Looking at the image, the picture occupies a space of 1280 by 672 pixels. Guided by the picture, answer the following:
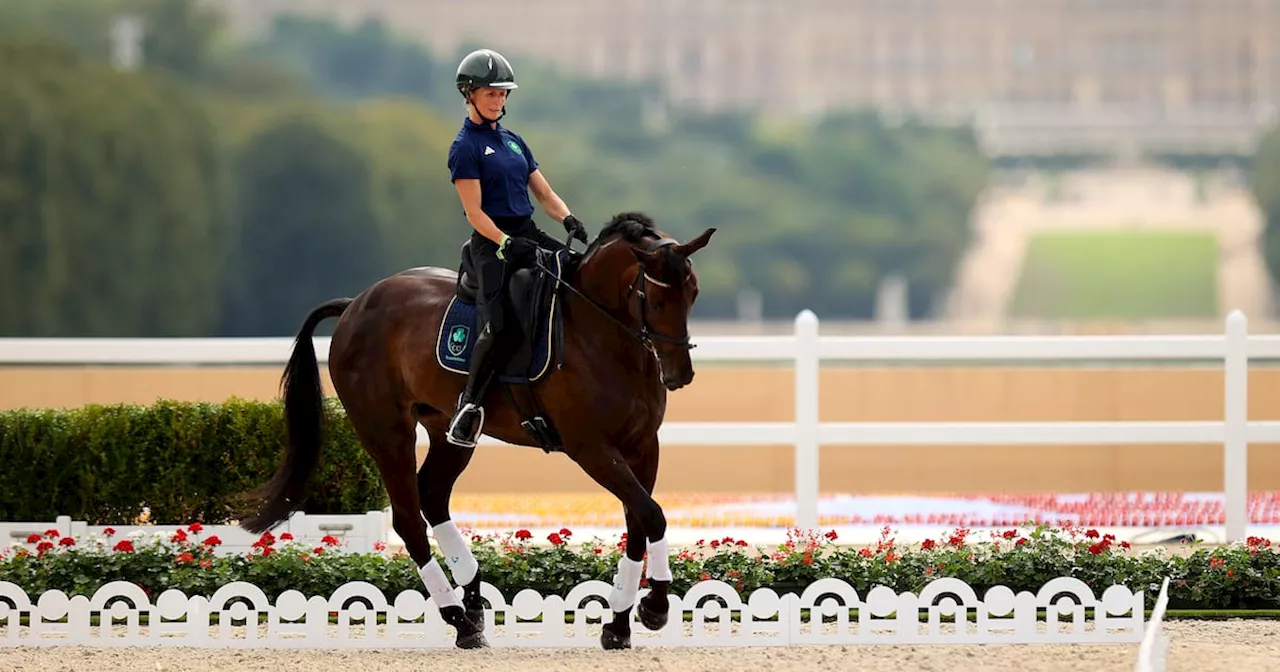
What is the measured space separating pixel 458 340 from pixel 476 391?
28 centimetres

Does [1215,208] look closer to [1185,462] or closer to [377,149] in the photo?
[377,149]

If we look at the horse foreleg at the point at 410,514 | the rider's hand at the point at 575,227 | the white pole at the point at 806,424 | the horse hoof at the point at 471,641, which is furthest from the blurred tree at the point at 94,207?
the rider's hand at the point at 575,227

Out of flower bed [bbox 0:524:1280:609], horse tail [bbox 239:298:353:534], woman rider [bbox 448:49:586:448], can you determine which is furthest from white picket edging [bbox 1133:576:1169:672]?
horse tail [bbox 239:298:353:534]

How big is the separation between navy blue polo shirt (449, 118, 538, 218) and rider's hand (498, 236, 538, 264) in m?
0.14

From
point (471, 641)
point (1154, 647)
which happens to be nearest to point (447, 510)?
point (471, 641)

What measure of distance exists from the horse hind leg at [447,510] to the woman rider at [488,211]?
402mm

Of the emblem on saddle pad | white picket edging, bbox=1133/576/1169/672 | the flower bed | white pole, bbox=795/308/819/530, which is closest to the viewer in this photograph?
white picket edging, bbox=1133/576/1169/672

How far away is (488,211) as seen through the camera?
7.14 m

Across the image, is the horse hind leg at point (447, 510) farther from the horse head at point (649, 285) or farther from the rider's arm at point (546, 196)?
the horse head at point (649, 285)

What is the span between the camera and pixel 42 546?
827 cm

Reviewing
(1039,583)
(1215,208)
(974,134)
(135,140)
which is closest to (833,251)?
(974,134)

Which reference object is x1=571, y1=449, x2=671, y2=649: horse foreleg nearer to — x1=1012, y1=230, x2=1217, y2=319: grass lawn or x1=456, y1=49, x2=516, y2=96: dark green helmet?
x1=456, y1=49, x2=516, y2=96: dark green helmet

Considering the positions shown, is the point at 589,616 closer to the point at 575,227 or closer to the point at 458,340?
the point at 458,340

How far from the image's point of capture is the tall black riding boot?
694 centimetres
